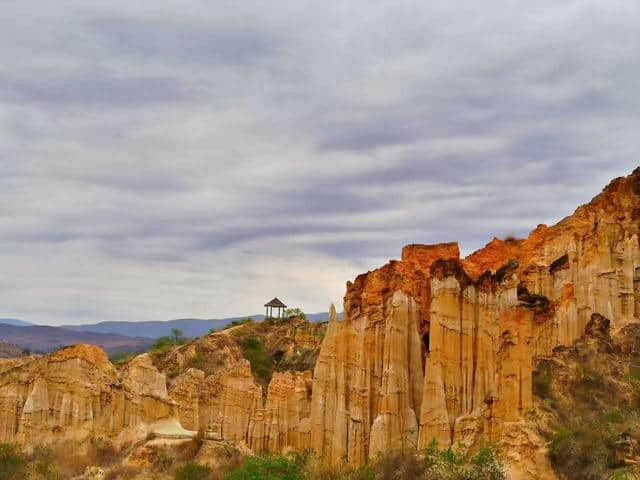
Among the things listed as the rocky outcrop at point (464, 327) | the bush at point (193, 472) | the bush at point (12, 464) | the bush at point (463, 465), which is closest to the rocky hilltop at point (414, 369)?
the rocky outcrop at point (464, 327)

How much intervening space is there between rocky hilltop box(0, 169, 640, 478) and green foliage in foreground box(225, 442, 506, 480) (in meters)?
0.80

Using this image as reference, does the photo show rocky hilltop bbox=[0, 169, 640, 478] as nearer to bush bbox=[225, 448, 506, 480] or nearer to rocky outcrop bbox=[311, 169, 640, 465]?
rocky outcrop bbox=[311, 169, 640, 465]

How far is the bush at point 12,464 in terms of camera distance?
42.3 meters

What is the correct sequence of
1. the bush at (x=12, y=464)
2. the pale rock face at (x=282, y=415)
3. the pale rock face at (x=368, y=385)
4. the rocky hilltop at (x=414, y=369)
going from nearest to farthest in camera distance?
the rocky hilltop at (x=414, y=369), the pale rock face at (x=368, y=385), the bush at (x=12, y=464), the pale rock face at (x=282, y=415)

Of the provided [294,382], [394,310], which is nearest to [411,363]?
[394,310]

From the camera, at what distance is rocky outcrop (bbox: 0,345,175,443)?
1880 inches

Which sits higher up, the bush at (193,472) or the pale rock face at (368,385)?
the pale rock face at (368,385)

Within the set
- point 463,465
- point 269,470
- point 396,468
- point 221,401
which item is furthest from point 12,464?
point 463,465

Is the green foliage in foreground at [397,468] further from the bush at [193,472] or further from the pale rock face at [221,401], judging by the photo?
the pale rock face at [221,401]

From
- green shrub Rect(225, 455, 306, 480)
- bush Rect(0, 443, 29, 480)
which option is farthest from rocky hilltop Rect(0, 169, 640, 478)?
bush Rect(0, 443, 29, 480)

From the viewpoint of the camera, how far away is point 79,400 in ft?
158

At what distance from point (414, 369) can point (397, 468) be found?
487 cm

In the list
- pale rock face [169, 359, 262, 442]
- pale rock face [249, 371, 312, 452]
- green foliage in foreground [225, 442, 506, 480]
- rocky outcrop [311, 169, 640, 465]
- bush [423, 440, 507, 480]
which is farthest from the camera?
pale rock face [169, 359, 262, 442]

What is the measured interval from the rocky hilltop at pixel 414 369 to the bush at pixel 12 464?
9.79 feet
